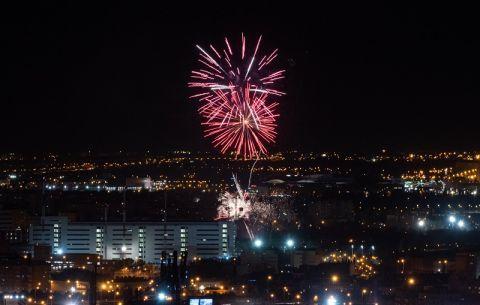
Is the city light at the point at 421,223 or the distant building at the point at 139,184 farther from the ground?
the distant building at the point at 139,184

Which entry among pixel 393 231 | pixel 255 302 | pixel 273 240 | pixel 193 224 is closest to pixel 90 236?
pixel 193 224

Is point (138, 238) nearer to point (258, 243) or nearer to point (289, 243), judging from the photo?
point (258, 243)

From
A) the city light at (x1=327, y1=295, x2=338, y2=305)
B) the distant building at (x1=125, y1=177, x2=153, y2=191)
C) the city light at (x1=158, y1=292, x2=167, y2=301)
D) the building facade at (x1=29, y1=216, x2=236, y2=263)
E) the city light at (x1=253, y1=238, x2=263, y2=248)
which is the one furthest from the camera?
the distant building at (x1=125, y1=177, x2=153, y2=191)

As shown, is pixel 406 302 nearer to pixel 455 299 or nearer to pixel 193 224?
pixel 455 299

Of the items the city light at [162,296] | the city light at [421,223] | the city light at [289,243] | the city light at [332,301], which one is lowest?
the city light at [332,301]

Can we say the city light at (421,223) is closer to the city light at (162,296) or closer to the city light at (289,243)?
the city light at (289,243)

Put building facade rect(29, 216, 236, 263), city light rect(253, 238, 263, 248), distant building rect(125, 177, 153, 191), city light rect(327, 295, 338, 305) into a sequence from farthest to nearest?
distant building rect(125, 177, 153, 191) → building facade rect(29, 216, 236, 263) → city light rect(253, 238, 263, 248) → city light rect(327, 295, 338, 305)

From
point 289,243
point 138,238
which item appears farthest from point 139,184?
point 289,243

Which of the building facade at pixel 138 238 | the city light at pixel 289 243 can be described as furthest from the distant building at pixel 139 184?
the city light at pixel 289 243

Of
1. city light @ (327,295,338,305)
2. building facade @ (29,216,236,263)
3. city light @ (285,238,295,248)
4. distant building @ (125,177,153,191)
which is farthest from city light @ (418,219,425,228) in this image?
distant building @ (125,177,153,191)

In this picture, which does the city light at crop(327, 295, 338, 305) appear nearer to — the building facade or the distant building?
the building facade
